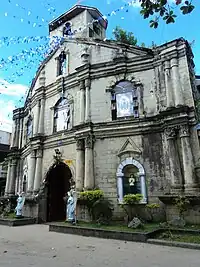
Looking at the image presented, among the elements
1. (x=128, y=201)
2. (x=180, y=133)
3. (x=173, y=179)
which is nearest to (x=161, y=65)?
(x=180, y=133)

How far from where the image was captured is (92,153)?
1212 cm

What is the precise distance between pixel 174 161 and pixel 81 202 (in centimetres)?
470

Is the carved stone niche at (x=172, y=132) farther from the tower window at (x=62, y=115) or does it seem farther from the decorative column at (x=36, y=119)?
the decorative column at (x=36, y=119)

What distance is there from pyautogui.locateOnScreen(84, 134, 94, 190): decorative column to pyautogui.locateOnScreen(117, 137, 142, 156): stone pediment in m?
1.46

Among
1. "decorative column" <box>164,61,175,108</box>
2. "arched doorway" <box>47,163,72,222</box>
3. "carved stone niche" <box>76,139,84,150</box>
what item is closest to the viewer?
"decorative column" <box>164,61,175,108</box>

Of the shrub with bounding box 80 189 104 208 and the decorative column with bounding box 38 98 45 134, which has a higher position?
the decorative column with bounding box 38 98 45 134

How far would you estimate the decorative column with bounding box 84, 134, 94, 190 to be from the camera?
11.5 m

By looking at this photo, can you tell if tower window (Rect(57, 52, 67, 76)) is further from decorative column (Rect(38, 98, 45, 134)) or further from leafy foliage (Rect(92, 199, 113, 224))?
leafy foliage (Rect(92, 199, 113, 224))

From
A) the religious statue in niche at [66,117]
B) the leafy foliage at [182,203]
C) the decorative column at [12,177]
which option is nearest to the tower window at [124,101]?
the religious statue in niche at [66,117]

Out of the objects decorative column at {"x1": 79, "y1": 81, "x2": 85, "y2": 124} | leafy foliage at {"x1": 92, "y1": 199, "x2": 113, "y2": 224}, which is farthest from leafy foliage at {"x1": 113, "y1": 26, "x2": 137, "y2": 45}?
leafy foliage at {"x1": 92, "y1": 199, "x2": 113, "y2": 224}

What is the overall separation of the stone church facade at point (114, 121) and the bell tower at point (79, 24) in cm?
15

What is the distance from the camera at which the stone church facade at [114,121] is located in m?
10.5

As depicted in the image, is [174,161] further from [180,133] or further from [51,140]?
[51,140]

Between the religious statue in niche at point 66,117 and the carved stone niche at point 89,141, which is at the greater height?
the religious statue in niche at point 66,117
